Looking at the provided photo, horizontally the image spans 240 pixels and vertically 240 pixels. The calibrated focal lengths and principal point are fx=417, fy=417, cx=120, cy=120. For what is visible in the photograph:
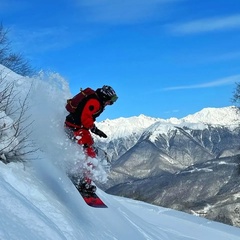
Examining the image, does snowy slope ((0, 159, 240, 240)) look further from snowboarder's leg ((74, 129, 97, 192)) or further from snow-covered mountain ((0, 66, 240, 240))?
snowboarder's leg ((74, 129, 97, 192))

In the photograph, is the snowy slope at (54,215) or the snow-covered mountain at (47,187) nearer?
the snowy slope at (54,215)

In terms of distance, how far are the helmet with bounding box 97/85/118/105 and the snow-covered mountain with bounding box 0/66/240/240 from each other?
2.93 feet

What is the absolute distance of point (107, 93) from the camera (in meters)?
6.66

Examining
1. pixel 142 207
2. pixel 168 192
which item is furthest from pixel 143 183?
pixel 142 207

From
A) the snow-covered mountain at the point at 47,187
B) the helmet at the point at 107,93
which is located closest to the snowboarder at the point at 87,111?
the helmet at the point at 107,93

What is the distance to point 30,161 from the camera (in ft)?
18.7

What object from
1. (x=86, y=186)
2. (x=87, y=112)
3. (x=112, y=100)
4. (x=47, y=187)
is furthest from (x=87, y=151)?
(x=47, y=187)

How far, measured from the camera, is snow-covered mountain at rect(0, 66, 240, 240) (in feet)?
11.8

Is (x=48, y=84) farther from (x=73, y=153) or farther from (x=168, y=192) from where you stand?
(x=168, y=192)

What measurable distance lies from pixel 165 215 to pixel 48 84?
465 cm

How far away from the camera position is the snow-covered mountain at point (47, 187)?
3609 millimetres

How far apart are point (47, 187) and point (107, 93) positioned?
1.99m

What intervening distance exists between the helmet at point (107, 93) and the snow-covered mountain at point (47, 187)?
0.89 m

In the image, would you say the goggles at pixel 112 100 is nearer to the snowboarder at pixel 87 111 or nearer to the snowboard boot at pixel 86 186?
the snowboarder at pixel 87 111
